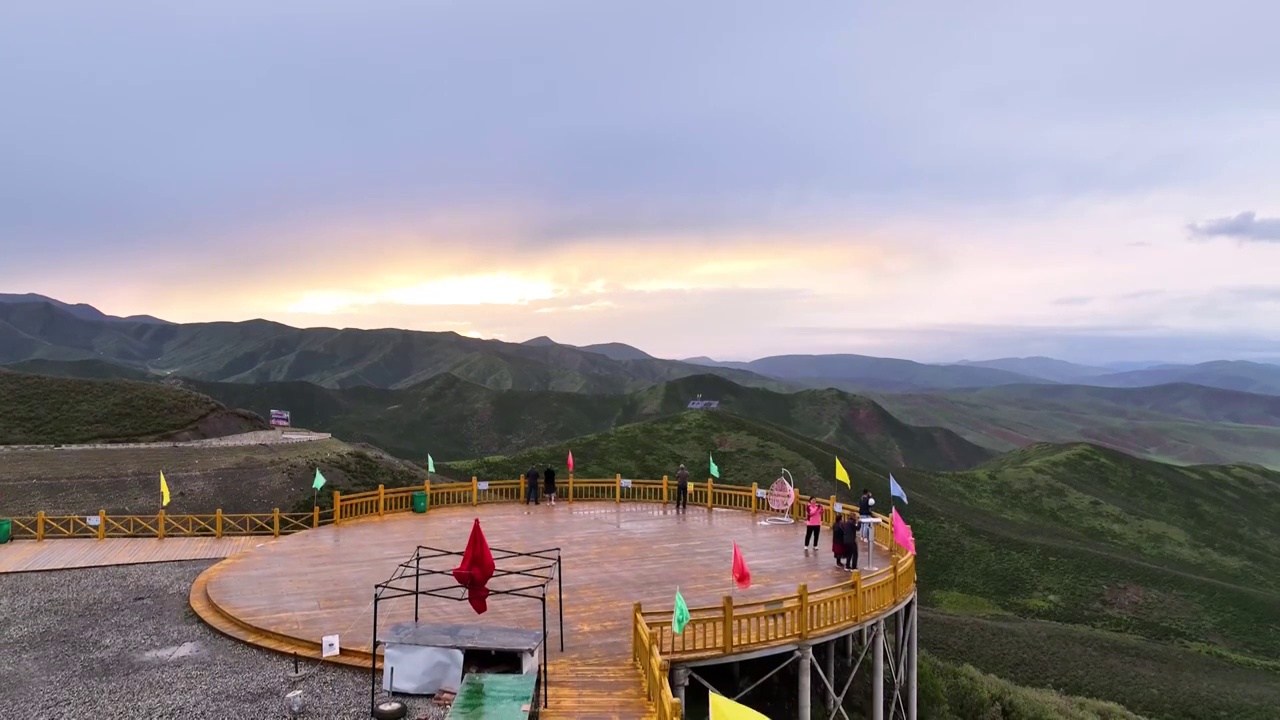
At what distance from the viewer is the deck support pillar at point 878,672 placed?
15.1 m

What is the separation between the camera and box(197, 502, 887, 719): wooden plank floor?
12211mm

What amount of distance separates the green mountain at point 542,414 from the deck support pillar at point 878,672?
79082 mm

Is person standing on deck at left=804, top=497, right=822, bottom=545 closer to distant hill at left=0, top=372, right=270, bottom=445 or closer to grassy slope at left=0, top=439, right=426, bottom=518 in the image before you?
grassy slope at left=0, top=439, right=426, bottom=518

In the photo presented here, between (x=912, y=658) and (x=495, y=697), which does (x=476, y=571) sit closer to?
(x=495, y=697)

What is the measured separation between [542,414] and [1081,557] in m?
77.8

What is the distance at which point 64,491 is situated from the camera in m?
30.7

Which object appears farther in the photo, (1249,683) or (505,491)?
(505,491)

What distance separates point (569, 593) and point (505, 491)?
14.5 meters

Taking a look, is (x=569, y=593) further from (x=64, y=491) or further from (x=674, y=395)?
(x=674, y=395)

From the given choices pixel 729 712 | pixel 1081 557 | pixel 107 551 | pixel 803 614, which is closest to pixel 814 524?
pixel 803 614

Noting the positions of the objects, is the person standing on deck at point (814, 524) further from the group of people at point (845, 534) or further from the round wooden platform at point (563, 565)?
the round wooden platform at point (563, 565)

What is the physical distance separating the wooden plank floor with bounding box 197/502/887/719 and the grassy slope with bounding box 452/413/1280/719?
13.3m

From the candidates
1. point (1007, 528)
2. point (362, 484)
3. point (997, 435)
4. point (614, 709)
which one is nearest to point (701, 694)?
point (614, 709)

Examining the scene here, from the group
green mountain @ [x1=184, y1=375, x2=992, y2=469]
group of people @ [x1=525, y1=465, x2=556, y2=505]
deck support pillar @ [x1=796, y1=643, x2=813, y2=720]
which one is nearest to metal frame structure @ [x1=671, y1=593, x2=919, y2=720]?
deck support pillar @ [x1=796, y1=643, x2=813, y2=720]
